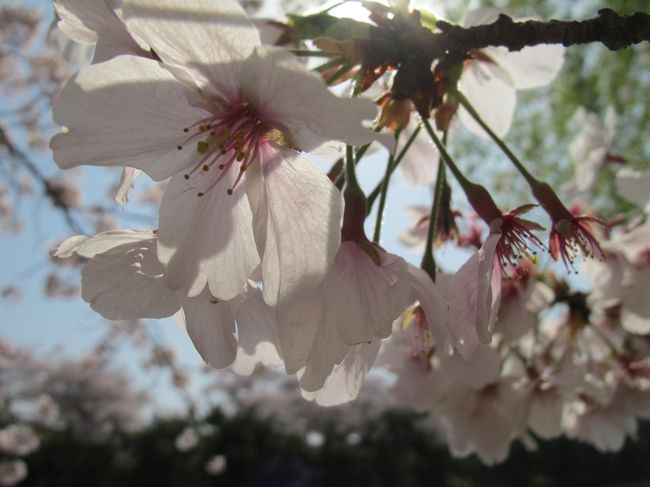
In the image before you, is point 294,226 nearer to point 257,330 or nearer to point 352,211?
point 352,211

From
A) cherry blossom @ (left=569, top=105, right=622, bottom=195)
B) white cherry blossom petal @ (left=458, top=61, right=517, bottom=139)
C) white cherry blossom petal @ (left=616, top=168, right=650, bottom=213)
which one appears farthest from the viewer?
cherry blossom @ (left=569, top=105, right=622, bottom=195)

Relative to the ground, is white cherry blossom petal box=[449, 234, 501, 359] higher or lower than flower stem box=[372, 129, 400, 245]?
lower

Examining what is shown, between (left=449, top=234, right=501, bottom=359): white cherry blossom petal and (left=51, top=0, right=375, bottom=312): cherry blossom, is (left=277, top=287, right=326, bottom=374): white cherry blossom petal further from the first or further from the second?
(left=449, top=234, right=501, bottom=359): white cherry blossom petal

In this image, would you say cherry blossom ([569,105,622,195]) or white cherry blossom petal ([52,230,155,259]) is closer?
white cherry blossom petal ([52,230,155,259])

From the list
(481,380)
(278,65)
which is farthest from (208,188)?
(481,380)

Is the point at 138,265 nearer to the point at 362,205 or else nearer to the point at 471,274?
the point at 362,205

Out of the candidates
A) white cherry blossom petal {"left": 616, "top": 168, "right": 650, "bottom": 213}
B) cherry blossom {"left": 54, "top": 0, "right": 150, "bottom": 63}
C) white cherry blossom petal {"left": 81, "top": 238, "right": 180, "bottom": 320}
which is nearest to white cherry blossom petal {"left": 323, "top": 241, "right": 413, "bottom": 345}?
white cherry blossom petal {"left": 81, "top": 238, "right": 180, "bottom": 320}

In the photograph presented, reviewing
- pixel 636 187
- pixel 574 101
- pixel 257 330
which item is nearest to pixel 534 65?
pixel 636 187
